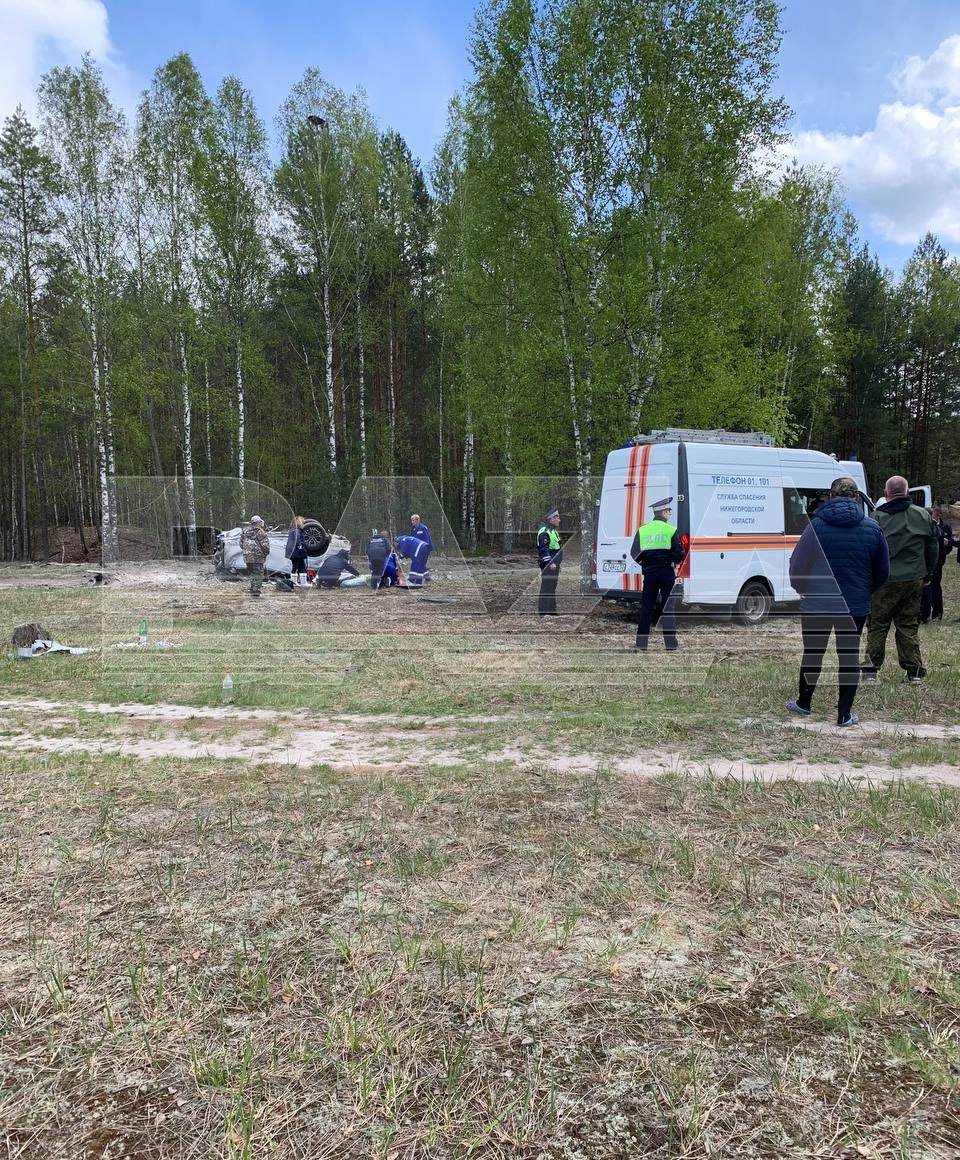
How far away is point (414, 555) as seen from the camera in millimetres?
11844

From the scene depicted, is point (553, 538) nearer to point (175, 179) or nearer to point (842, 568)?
point (842, 568)

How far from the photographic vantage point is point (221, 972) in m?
2.51

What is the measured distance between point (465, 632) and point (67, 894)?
745cm

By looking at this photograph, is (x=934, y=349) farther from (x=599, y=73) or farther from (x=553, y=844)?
(x=553, y=844)

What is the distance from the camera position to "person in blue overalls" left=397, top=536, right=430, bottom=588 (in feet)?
38.9

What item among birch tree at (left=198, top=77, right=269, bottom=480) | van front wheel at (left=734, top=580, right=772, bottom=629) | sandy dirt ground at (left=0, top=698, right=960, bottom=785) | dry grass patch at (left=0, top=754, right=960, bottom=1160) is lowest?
sandy dirt ground at (left=0, top=698, right=960, bottom=785)

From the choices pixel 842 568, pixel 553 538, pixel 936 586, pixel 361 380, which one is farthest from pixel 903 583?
pixel 361 380

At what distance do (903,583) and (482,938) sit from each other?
6.04 meters

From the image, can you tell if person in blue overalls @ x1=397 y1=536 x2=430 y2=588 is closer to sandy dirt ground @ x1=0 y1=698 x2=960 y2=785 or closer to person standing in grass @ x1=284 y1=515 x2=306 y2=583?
person standing in grass @ x1=284 y1=515 x2=306 y2=583

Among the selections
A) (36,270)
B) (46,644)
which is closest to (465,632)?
(46,644)

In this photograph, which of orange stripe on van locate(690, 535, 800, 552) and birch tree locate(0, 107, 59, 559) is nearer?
orange stripe on van locate(690, 535, 800, 552)

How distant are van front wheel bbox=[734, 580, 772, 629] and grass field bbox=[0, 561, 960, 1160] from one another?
4472 millimetres

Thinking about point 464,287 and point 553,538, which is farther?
point 464,287

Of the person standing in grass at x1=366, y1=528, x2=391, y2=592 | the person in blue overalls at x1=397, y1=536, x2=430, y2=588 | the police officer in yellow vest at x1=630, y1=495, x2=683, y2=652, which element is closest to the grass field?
the police officer in yellow vest at x1=630, y1=495, x2=683, y2=652
